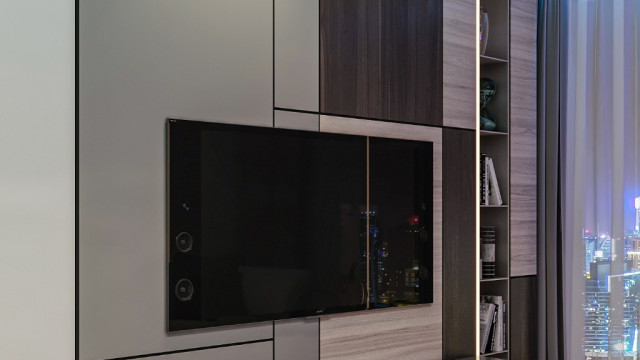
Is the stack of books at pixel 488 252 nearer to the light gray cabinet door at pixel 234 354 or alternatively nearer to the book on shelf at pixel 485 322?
the book on shelf at pixel 485 322

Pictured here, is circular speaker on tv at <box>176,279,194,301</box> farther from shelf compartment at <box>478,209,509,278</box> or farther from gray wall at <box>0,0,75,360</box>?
shelf compartment at <box>478,209,509,278</box>

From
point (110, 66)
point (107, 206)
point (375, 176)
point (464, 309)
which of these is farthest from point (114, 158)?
point (464, 309)

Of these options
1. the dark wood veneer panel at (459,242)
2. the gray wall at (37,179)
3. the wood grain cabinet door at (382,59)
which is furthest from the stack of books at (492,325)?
the gray wall at (37,179)

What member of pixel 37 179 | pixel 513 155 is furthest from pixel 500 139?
pixel 37 179

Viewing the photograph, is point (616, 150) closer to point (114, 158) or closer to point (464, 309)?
point (464, 309)

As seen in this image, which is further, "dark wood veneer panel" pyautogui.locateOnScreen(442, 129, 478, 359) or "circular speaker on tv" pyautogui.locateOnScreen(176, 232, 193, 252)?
"dark wood veneer panel" pyautogui.locateOnScreen(442, 129, 478, 359)

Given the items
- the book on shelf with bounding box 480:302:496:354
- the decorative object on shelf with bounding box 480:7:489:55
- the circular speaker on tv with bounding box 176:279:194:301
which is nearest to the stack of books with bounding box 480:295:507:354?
the book on shelf with bounding box 480:302:496:354

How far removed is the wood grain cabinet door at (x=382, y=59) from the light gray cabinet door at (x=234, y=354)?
0.99 m

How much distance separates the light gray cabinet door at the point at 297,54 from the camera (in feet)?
9.33

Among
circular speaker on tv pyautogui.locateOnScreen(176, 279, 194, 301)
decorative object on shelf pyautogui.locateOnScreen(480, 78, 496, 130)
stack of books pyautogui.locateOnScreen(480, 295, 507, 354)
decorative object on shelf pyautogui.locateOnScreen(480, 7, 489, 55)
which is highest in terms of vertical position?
decorative object on shelf pyautogui.locateOnScreen(480, 7, 489, 55)

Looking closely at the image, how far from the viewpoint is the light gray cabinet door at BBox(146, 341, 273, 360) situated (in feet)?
8.31

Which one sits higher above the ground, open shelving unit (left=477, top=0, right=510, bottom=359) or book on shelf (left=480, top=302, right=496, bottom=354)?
open shelving unit (left=477, top=0, right=510, bottom=359)

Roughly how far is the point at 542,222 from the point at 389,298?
1200 millimetres

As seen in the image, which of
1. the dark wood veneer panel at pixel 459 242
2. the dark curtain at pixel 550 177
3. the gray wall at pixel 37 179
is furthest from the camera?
the dark curtain at pixel 550 177
